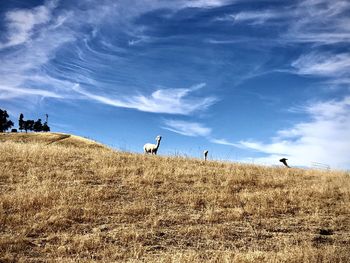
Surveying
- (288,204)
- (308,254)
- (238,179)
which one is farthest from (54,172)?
(308,254)

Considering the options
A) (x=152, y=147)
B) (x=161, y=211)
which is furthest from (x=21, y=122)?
(x=161, y=211)

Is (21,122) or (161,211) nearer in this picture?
(161,211)

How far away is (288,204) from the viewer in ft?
58.4

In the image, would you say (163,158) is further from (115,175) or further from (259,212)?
(259,212)

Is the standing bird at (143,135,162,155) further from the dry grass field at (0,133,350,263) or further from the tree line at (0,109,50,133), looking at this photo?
the tree line at (0,109,50,133)

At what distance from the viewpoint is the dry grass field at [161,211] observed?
1142cm

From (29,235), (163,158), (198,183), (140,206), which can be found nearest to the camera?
(29,235)

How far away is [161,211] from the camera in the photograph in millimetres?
15641

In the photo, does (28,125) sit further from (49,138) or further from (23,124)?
(49,138)

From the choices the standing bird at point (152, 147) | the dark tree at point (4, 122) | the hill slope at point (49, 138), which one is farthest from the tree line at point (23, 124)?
the standing bird at point (152, 147)

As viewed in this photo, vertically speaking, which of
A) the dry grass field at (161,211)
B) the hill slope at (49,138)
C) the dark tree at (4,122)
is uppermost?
the dark tree at (4,122)

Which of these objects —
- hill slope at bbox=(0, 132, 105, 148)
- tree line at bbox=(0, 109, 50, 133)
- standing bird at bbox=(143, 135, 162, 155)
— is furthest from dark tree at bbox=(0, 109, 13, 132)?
standing bird at bbox=(143, 135, 162, 155)

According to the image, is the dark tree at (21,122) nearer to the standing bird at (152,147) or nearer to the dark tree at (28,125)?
the dark tree at (28,125)

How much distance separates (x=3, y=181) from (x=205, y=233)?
10395 millimetres
